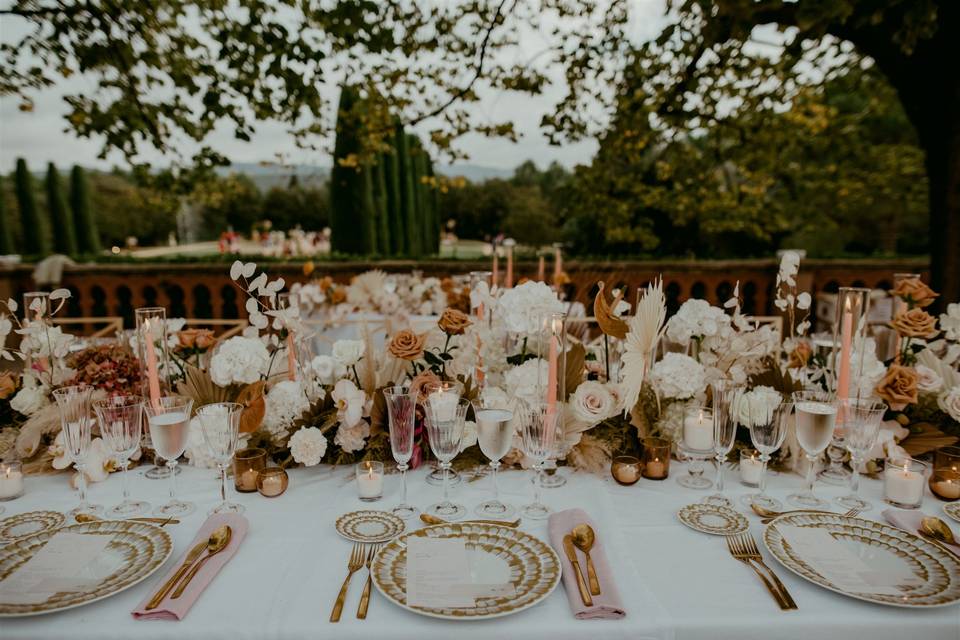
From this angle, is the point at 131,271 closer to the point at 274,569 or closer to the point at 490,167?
the point at 274,569

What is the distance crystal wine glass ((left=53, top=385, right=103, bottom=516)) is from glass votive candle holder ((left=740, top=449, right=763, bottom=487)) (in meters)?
1.58

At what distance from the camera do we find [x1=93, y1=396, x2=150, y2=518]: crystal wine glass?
51.5 inches

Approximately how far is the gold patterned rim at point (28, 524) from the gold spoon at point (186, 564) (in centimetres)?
37

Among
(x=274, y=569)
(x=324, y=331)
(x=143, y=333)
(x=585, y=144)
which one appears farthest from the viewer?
(x=585, y=144)

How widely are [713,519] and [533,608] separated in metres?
0.53

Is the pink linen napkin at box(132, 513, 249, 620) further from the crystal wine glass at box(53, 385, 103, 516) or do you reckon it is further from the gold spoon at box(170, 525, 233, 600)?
the crystal wine glass at box(53, 385, 103, 516)

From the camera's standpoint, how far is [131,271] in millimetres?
5785

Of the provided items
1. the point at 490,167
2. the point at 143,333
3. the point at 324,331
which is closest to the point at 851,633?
the point at 143,333

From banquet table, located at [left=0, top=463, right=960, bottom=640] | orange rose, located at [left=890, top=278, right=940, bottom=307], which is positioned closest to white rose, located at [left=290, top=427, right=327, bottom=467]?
banquet table, located at [left=0, top=463, right=960, bottom=640]

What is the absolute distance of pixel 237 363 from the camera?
1.59 metres

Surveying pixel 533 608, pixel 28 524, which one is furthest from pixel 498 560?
pixel 28 524

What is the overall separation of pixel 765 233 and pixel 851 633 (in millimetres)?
9580

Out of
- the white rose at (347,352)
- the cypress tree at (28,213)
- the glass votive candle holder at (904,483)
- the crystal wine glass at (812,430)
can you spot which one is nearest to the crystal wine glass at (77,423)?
the white rose at (347,352)

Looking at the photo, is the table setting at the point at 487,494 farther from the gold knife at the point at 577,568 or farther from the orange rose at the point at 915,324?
the orange rose at the point at 915,324
